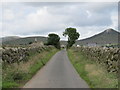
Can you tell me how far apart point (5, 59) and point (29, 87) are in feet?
18.7

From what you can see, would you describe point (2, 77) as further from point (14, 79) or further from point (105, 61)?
point (105, 61)

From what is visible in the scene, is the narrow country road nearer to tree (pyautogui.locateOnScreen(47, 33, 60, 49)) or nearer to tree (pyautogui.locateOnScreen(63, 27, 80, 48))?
tree (pyautogui.locateOnScreen(63, 27, 80, 48))

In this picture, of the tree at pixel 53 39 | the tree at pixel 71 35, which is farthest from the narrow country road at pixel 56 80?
the tree at pixel 53 39

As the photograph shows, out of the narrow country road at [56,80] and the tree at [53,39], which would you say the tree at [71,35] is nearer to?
the tree at [53,39]

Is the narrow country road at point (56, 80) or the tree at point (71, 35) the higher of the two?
the narrow country road at point (56, 80)

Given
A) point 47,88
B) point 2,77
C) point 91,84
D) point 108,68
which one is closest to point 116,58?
point 108,68

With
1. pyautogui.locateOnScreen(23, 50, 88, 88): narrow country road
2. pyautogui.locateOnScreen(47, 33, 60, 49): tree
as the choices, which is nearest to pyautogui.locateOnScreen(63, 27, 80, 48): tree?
pyautogui.locateOnScreen(47, 33, 60, 49): tree

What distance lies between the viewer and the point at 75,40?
103250 millimetres

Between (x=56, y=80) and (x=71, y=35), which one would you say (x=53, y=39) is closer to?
(x=71, y=35)

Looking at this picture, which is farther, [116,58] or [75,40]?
[75,40]

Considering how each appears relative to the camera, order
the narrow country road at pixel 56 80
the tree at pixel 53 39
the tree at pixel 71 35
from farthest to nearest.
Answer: the tree at pixel 53 39, the tree at pixel 71 35, the narrow country road at pixel 56 80

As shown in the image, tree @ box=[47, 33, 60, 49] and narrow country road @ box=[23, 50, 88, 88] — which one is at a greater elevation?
narrow country road @ box=[23, 50, 88, 88]

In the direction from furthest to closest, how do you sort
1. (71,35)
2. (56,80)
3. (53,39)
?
1. (53,39)
2. (71,35)
3. (56,80)

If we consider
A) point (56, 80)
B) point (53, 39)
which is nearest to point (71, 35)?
point (53, 39)
